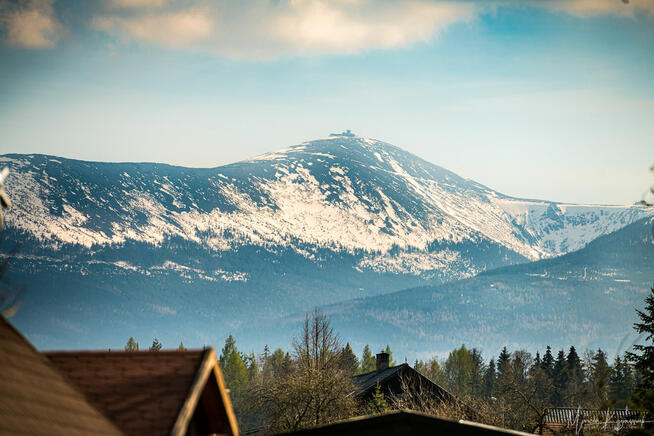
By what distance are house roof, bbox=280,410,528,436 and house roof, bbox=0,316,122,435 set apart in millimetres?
4505

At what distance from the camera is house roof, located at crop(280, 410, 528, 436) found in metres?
13.9

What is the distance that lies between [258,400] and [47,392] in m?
49.1

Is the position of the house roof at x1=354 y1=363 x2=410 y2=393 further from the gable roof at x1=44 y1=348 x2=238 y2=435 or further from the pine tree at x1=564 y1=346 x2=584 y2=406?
the gable roof at x1=44 y1=348 x2=238 y2=435

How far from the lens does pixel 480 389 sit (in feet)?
527

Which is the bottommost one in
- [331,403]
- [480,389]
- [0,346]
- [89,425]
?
[480,389]

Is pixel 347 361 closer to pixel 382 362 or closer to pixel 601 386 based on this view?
pixel 382 362

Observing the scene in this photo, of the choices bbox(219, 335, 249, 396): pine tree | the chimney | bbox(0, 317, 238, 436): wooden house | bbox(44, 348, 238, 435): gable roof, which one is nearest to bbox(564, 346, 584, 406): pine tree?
the chimney

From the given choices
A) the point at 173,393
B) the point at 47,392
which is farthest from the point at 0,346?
the point at 173,393

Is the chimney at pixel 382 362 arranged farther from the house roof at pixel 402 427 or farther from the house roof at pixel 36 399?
the house roof at pixel 36 399

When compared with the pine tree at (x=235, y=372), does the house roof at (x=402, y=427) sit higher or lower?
higher

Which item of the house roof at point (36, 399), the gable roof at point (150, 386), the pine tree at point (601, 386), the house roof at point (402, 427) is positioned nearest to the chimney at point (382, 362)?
the pine tree at point (601, 386)

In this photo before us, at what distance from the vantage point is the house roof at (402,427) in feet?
45.5

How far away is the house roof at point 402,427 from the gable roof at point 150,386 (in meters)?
2.44

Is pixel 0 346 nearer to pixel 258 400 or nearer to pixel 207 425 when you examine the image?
pixel 207 425
